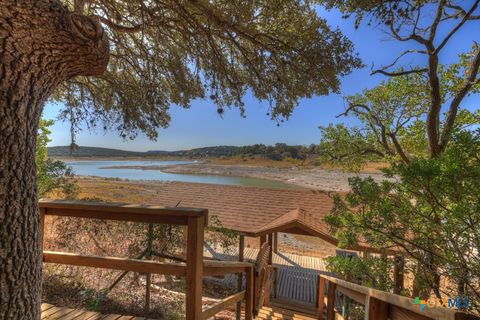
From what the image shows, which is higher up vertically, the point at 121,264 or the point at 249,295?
the point at 121,264

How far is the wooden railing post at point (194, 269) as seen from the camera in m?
1.79

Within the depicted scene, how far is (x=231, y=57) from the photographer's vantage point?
429 centimetres

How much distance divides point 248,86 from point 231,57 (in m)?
0.54

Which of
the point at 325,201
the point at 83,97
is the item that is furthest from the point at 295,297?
the point at 83,97

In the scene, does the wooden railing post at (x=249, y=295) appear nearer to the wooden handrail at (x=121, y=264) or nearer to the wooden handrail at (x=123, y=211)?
the wooden handrail at (x=121, y=264)

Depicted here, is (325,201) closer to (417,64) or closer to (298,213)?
(298,213)

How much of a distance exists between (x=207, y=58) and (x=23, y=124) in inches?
121

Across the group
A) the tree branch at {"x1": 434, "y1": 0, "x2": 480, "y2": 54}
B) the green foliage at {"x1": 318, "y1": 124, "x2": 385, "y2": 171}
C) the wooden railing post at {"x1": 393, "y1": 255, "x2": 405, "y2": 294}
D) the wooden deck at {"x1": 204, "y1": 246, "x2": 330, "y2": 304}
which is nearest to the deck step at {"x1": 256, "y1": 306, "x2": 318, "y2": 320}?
the wooden railing post at {"x1": 393, "y1": 255, "x2": 405, "y2": 294}

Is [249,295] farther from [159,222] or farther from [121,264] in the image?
[159,222]

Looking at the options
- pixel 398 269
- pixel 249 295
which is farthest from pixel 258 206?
pixel 249 295

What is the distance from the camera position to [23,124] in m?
1.41

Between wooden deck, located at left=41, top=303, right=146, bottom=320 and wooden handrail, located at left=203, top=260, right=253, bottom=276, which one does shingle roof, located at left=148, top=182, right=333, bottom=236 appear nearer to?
wooden handrail, located at left=203, top=260, right=253, bottom=276

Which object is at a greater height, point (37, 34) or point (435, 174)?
point (37, 34)

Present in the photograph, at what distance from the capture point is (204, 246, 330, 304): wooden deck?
321 inches
